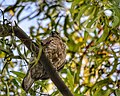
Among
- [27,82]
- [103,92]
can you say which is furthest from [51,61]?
[103,92]

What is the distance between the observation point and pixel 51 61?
5.11 feet

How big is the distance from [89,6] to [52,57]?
A: 30 cm

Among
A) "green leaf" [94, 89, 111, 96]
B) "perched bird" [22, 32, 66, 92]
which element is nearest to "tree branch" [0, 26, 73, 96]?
"perched bird" [22, 32, 66, 92]

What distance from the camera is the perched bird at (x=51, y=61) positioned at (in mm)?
1516

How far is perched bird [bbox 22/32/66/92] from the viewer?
152 cm

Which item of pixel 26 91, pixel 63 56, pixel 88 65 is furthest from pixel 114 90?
pixel 88 65

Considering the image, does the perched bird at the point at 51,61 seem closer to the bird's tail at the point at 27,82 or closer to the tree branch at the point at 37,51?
the bird's tail at the point at 27,82

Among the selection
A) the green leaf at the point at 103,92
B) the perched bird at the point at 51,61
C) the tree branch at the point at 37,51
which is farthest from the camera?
the green leaf at the point at 103,92

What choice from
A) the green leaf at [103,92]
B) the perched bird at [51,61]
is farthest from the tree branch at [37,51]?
the green leaf at [103,92]

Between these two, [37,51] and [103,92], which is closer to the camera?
[37,51]

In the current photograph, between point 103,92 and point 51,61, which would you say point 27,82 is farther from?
point 103,92

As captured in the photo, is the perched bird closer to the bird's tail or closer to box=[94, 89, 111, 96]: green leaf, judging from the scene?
the bird's tail

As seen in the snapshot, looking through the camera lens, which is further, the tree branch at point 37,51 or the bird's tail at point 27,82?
the bird's tail at point 27,82

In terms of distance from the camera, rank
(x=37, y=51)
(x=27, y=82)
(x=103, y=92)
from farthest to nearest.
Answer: (x=103, y=92), (x=27, y=82), (x=37, y=51)
